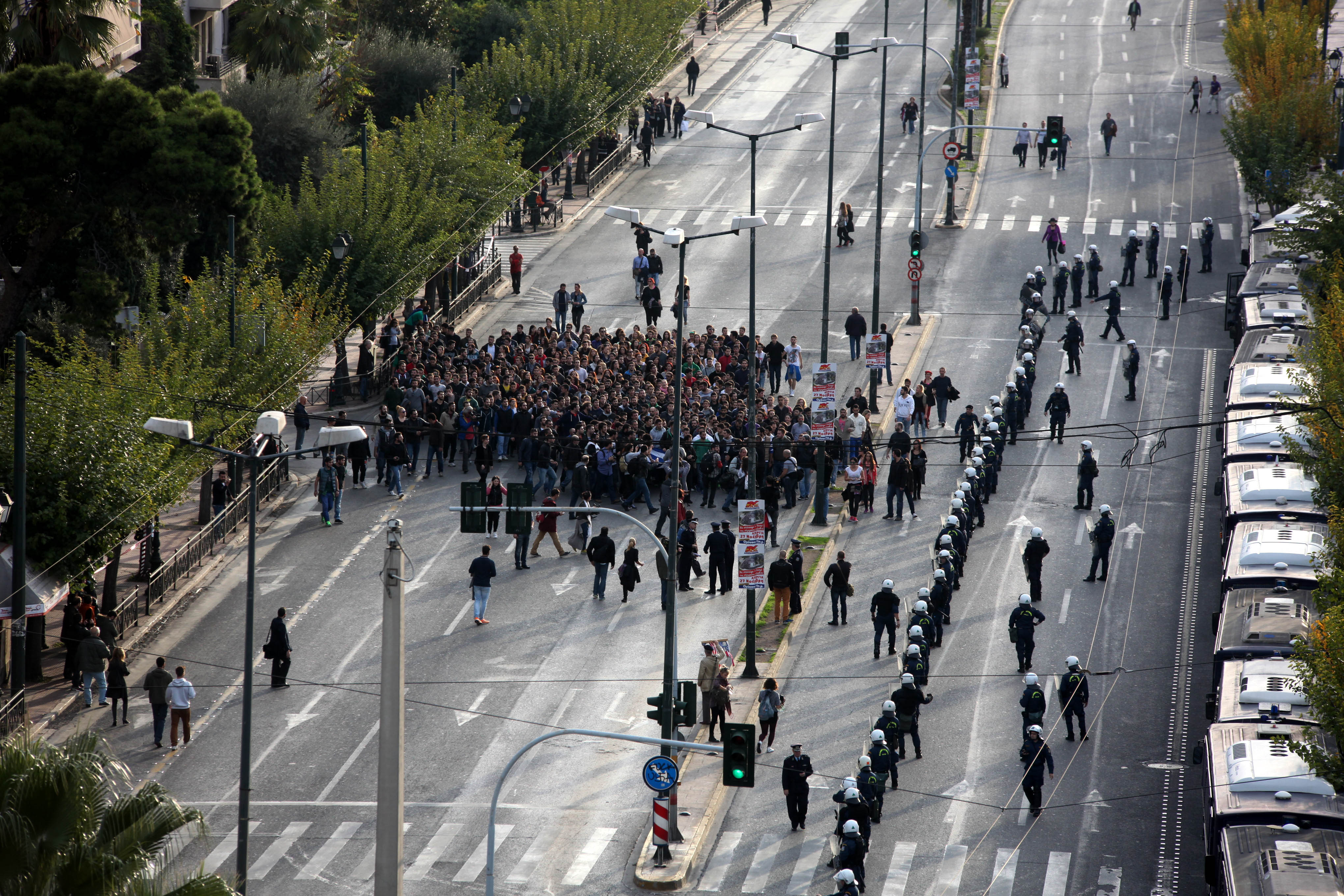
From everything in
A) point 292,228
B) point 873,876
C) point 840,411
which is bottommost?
point 873,876

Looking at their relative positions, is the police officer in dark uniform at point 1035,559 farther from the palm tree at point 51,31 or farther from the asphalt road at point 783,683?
the palm tree at point 51,31

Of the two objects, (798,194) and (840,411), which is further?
(798,194)

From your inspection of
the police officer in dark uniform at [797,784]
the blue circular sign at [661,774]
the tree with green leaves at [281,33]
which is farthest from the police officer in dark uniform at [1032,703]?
the tree with green leaves at [281,33]

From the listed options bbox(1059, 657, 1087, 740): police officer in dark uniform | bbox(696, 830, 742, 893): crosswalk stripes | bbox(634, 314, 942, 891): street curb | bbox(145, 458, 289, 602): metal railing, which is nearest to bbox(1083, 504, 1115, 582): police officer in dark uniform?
bbox(634, 314, 942, 891): street curb

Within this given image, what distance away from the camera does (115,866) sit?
1466cm

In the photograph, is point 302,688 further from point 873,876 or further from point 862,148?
point 862,148

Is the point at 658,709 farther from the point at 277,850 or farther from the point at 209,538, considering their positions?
the point at 209,538

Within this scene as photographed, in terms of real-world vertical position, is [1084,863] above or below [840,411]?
below

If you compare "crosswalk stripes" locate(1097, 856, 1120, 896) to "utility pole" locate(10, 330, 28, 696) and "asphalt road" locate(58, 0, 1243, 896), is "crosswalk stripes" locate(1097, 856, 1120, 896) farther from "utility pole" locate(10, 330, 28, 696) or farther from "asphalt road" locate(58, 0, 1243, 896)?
"utility pole" locate(10, 330, 28, 696)

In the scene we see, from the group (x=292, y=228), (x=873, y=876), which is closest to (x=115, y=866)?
(x=873, y=876)

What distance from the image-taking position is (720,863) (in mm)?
26062

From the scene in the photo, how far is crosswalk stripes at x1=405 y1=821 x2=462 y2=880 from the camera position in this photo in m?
25.5

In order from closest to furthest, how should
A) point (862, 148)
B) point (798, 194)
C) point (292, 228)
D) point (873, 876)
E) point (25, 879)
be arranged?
point (25, 879) < point (873, 876) < point (292, 228) < point (798, 194) < point (862, 148)

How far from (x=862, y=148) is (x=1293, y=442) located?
3931 centimetres
